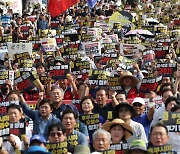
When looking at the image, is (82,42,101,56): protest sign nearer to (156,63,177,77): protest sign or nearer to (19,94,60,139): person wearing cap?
(156,63,177,77): protest sign

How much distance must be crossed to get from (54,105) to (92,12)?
16.7 metres

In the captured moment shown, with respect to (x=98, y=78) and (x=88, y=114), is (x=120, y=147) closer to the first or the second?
(x=88, y=114)

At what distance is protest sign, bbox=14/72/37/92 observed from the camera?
1170cm

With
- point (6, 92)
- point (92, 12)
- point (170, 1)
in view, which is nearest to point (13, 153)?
point (6, 92)

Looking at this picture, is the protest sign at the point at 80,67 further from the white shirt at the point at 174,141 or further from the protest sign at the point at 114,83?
the white shirt at the point at 174,141

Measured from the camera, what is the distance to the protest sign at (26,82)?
38.4 ft

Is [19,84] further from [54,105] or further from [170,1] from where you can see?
[170,1]

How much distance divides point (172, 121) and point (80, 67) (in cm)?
477

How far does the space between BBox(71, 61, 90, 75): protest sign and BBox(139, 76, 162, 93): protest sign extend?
1621mm

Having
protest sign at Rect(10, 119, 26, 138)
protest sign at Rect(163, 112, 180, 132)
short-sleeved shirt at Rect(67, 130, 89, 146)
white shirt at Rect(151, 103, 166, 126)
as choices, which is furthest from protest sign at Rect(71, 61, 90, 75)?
protest sign at Rect(163, 112, 180, 132)

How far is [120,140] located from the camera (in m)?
8.27

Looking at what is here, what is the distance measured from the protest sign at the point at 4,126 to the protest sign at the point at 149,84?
3647mm

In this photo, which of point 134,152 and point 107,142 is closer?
point 134,152

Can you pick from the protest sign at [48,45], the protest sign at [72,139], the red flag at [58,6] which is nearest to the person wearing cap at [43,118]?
the protest sign at [72,139]
